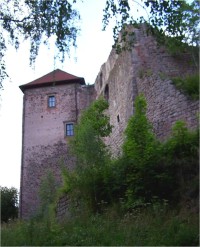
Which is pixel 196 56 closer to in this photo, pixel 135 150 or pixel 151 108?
pixel 151 108

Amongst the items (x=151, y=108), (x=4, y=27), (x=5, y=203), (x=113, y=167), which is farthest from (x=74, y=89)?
(x=4, y=27)

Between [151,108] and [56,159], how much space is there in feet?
40.2

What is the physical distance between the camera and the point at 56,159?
81.4ft

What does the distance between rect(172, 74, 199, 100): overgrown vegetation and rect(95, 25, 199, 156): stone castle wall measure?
0.54 ft

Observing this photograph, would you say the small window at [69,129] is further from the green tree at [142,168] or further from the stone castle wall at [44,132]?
the green tree at [142,168]

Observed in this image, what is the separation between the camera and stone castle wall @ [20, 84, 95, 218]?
24297 mm

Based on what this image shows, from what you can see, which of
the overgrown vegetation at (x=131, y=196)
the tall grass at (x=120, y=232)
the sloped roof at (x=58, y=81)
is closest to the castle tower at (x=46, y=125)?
the sloped roof at (x=58, y=81)

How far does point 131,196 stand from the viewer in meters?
10.1

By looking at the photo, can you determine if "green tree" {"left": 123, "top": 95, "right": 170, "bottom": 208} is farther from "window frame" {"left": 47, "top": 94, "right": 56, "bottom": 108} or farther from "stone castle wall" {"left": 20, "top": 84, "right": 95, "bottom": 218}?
"window frame" {"left": 47, "top": 94, "right": 56, "bottom": 108}

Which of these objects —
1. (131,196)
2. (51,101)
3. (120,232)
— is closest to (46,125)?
(51,101)

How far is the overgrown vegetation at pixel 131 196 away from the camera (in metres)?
7.84

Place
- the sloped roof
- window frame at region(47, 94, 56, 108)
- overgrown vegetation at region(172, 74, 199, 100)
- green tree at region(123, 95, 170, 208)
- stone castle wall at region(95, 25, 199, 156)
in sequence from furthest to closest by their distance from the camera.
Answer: the sloped roof, window frame at region(47, 94, 56, 108), stone castle wall at region(95, 25, 199, 156), overgrown vegetation at region(172, 74, 199, 100), green tree at region(123, 95, 170, 208)

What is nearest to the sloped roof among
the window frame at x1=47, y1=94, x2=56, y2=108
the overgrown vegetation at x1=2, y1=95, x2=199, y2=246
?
the window frame at x1=47, y1=94, x2=56, y2=108

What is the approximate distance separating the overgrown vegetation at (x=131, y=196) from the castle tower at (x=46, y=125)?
12218mm
